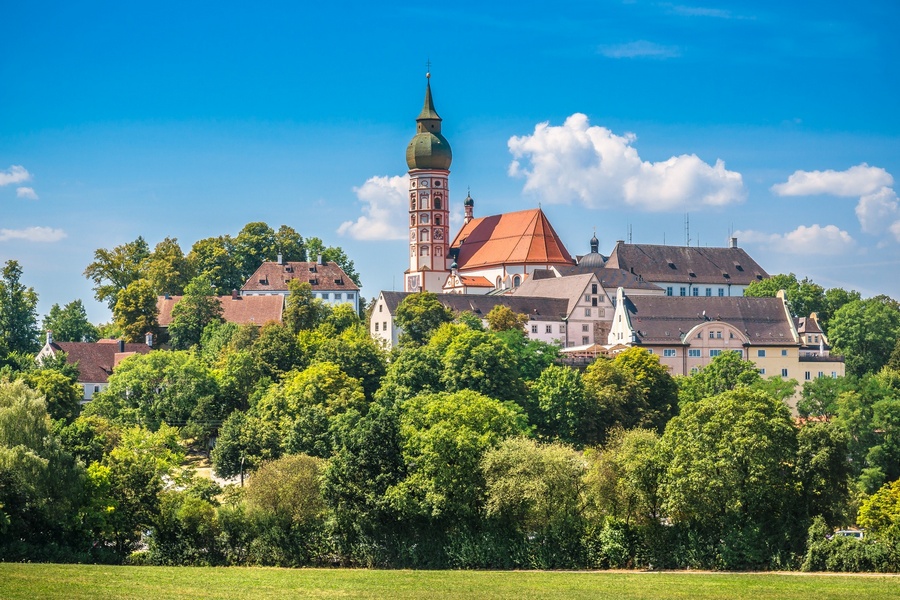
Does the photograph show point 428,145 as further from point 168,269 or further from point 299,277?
point 168,269

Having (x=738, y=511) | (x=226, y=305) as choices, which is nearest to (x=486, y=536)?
(x=738, y=511)

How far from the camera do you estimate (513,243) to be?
425ft

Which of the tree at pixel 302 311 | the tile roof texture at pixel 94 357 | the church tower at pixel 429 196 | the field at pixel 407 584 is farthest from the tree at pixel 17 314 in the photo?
the field at pixel 407 584

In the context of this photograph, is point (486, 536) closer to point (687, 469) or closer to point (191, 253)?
point (687, 469)

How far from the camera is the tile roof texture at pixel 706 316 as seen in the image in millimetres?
99188

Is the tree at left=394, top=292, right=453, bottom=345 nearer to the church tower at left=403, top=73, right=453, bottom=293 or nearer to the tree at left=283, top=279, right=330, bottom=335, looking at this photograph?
the tree at left=283, top=279, right=330, bottom=335

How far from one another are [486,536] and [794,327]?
54.5 meters

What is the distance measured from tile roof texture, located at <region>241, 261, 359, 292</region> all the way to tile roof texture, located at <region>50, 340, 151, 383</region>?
17597 mm

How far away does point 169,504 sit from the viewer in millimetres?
53906

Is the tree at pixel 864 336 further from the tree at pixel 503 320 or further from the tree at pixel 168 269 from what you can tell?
the tree at pixel 168 269

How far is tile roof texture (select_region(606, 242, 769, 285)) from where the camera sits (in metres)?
124

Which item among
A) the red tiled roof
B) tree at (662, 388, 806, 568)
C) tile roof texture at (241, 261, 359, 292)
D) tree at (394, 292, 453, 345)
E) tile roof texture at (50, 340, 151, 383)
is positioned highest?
the red tiled roof

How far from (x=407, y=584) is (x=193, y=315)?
204 feet

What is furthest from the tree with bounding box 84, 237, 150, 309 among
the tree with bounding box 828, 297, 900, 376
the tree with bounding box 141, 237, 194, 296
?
the tree with bounding box 828, 297, 900, 376
